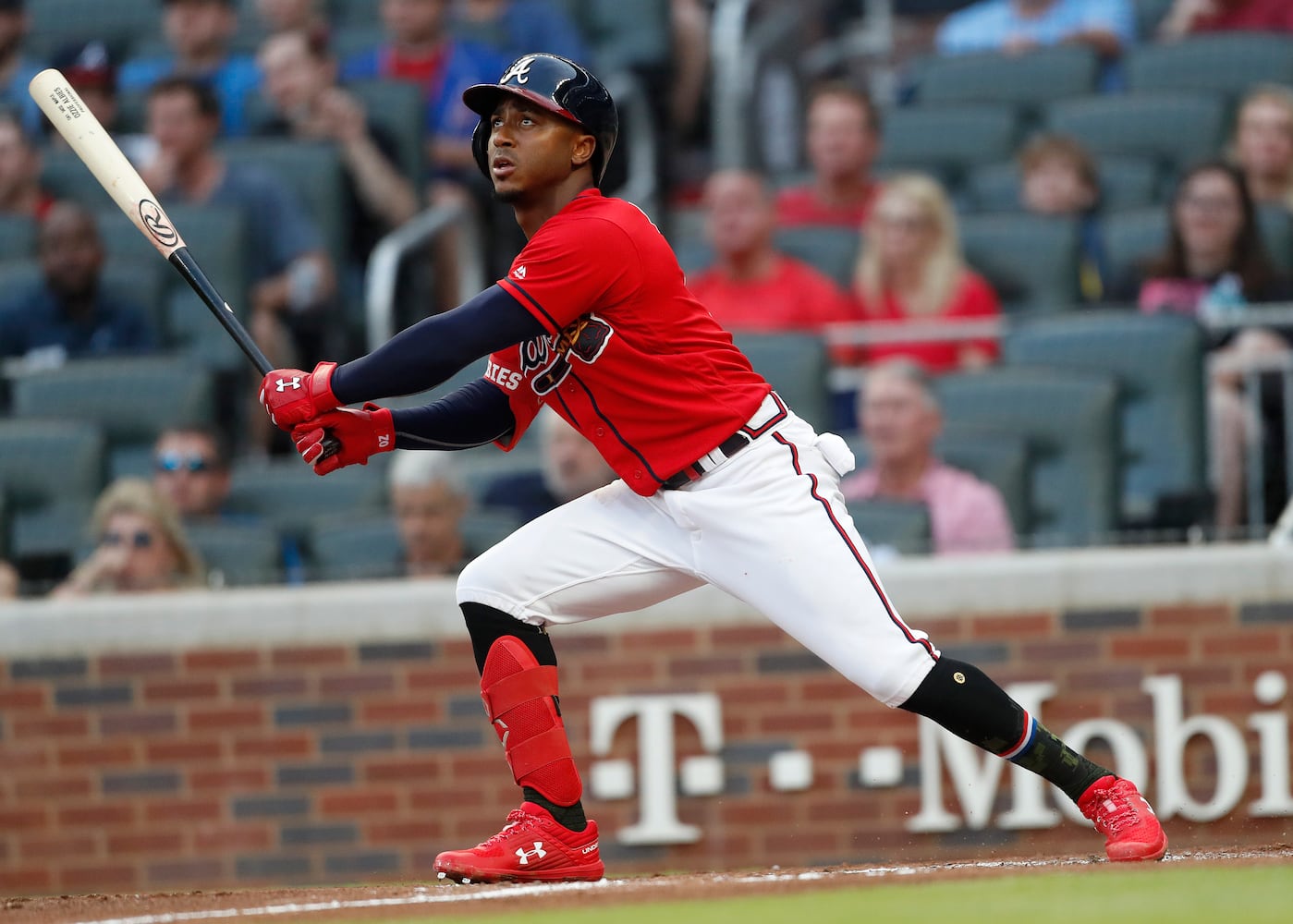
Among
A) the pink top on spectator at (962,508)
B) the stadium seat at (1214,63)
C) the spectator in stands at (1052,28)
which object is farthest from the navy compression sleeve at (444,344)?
the spectator in stands at (1052,28)

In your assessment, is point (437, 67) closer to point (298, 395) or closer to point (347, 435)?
point (347, 435)

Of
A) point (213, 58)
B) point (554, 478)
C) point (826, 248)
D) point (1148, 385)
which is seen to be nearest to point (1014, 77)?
point (826, 248)

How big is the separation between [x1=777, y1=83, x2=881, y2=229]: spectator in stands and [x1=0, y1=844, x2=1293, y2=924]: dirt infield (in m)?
4.03

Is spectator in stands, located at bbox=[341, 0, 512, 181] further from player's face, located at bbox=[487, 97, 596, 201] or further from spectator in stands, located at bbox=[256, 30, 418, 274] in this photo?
player's face, located at bbox=[487, 97, 596, 201]

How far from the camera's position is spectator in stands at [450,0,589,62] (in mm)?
9727

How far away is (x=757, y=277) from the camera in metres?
7.98

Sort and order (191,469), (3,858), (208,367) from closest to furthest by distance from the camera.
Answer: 1. (3,858)
2. (191,469)
3. (208,367)

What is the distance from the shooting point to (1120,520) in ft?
22.3

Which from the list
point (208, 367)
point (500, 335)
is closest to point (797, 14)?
point (208, 367)

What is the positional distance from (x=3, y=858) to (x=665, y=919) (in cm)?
351

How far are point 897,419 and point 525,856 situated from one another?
252cm

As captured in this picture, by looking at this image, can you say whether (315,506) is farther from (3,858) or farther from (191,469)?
(3,858)

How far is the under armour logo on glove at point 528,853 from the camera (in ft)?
15.3

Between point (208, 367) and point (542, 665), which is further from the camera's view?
point (208, 367)
